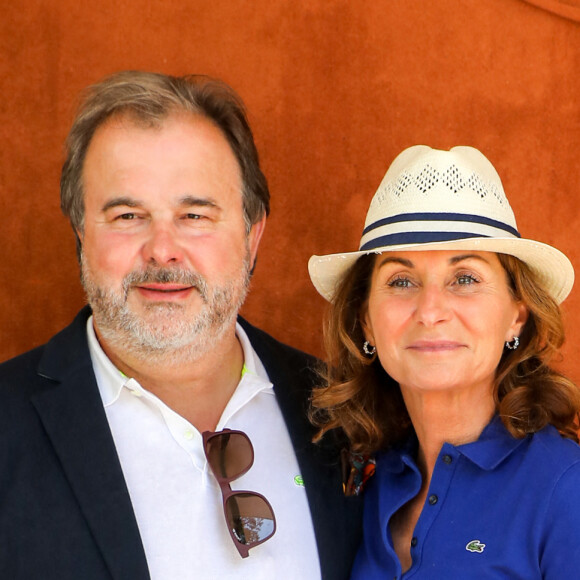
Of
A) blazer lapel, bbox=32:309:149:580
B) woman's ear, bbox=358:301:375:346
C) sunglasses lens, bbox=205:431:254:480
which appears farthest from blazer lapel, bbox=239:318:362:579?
blazer lapel, bbox=32:309:149:580

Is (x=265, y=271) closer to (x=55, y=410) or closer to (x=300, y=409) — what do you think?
(x=300, y=409)

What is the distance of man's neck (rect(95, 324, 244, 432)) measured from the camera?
8.95 feet

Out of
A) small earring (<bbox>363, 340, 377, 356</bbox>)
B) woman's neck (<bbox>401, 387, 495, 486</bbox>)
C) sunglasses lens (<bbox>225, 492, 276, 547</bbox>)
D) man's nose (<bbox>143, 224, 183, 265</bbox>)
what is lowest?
sunglasses lens (<bbox>225, 492, 276, 547</bbox>)

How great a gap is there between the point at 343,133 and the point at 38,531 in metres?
1.91

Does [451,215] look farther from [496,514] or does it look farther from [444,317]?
[496,514]

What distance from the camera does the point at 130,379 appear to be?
2.61 m

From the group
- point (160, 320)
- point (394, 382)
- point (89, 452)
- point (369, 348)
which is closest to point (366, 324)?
point (369, 348)

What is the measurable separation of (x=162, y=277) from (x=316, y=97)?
3.99ft

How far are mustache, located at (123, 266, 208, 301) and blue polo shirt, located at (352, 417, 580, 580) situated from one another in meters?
0.82

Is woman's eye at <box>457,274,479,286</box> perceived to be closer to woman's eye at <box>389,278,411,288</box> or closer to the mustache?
woman's eye at <box>389,278,411,288</box>

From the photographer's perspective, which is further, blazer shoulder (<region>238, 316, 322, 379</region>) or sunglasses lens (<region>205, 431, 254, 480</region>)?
blazer shoulder (<region>238, 316, 322, 379</region>)

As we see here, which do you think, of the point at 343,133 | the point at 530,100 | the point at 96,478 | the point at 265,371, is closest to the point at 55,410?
the point at 96,478

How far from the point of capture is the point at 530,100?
3.48 m

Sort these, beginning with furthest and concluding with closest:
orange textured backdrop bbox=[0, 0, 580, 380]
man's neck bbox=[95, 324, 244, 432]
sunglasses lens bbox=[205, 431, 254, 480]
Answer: orange textured backdrop bbox=[0, 0, 580, 380] → man's neck bbox=[95, 324, 244, 432] → sunglasses lens bbox=[205, 431, 254, 480]
